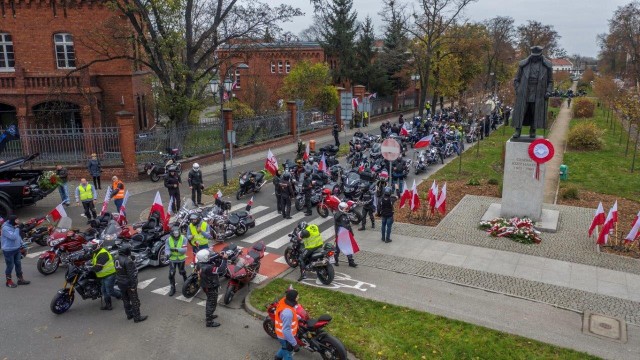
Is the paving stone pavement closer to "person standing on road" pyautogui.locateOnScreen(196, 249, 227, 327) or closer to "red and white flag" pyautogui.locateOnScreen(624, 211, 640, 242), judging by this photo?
"red and white flag" pyautogui.locateOnScreen(624, 211, 640, 242)

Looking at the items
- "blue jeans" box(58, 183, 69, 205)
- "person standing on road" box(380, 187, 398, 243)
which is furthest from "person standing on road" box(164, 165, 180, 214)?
"person standing on road" box(380, 187, 398, 243)

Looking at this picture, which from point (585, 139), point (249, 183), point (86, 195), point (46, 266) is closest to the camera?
point (46, 266)

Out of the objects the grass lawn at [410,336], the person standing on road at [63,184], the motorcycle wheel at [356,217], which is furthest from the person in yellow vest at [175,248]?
the person standing on road at [63,184]

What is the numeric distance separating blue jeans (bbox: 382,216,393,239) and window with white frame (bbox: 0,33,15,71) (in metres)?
25.9

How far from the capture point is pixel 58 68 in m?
28.7

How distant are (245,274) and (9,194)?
9588 mm

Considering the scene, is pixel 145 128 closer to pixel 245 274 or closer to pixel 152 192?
pixel 152 192

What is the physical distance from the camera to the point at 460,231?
14328mm

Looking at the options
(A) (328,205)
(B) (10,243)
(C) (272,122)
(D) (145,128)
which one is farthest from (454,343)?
(D) (145,128)

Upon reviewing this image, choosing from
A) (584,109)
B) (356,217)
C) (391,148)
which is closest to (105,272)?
(356,217)

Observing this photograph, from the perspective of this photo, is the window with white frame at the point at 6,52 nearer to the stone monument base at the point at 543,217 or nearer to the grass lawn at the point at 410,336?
the grass lawn at the point at 410,336

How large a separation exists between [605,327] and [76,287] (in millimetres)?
10065

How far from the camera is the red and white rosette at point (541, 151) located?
45.4 feet

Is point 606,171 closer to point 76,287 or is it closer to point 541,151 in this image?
point 541,151
